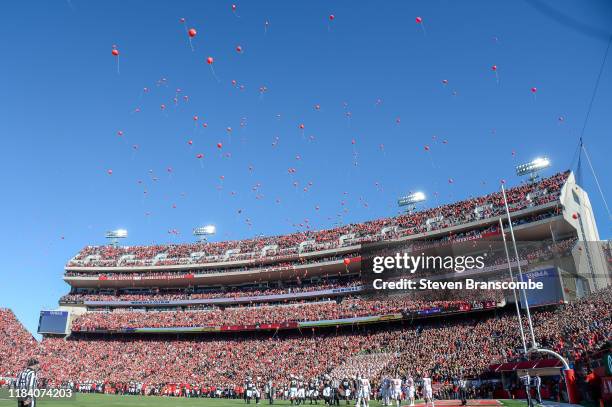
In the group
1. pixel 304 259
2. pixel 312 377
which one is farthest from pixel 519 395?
pixel 304 259

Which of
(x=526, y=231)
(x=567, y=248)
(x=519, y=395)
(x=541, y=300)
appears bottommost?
(x=519, y=395)

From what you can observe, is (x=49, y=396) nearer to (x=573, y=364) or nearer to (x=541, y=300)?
(x=573, y=364)

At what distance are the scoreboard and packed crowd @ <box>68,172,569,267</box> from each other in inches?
391

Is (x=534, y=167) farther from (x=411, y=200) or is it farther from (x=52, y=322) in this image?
(x=52, y=322)

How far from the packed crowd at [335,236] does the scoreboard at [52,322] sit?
391 inches

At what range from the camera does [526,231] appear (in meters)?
43.7

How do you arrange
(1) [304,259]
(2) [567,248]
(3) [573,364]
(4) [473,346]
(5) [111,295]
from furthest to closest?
(5) [111,295], (1) [304,259], (2) [567,248], (4) [473,346], (3) [573,364]

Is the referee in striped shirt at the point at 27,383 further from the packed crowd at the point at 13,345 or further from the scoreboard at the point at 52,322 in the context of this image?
the scoreboard at the point at 52,322

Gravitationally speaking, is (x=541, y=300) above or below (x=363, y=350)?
above

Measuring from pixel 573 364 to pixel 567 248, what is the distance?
18.3 m

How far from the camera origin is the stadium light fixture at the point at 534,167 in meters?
56.4

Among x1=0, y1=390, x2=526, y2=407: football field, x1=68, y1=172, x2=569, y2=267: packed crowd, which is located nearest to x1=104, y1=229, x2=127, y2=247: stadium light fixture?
x1=68, y1=172, x2=569, y2=267: packed crowd

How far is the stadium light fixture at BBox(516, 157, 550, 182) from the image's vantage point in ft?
185

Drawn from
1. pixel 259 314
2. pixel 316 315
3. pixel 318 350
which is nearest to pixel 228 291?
pixel 259 314
